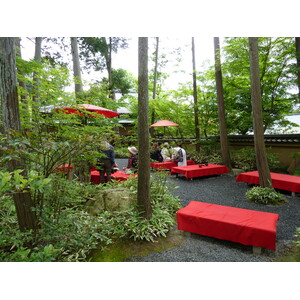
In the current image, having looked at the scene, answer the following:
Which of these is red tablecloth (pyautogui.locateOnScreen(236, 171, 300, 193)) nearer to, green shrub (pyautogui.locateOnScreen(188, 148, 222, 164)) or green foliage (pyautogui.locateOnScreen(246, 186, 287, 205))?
green foliage (pyautogui.locateOnScreen(246, 186, 287, 205))

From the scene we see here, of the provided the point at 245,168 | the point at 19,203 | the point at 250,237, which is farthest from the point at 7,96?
the point at 245,168

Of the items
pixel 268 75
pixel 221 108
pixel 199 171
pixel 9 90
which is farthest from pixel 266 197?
pixel 9 90

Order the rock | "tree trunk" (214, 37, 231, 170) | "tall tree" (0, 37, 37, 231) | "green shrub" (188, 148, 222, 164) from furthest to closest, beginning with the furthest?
"green shrub" (188, 148, 222, 164) < "tree trunk" (214, 37, 231, 170) < the rock < "tall tree" (0, 37, 37, 231)

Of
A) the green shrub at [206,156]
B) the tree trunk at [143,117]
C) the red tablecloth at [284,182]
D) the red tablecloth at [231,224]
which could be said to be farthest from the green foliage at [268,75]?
the red tablecloth at [231,224]

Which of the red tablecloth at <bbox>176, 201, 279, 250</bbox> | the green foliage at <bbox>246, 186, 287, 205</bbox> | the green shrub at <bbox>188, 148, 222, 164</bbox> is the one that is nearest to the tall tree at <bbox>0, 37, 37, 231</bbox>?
the red tablecloth at <bbox>176, 201, 279, 250</bbox>

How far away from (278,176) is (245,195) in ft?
3.41

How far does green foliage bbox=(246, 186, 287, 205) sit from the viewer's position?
433cm

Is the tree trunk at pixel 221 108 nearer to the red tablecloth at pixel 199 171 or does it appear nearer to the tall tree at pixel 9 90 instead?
the red tablecloth at pixel 199 171

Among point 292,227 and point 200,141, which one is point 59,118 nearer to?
point 292,227

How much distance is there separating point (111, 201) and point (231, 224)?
1.91 m

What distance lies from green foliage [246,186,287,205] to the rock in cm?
262

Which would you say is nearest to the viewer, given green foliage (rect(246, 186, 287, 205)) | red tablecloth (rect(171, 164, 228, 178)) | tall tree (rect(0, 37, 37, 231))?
tall tree (rect(0, 37, 37, 231))

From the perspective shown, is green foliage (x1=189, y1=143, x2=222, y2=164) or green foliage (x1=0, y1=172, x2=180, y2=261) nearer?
green foliage (x1=0, y1=172, x2=180, y2=261)

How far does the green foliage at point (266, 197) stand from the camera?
4327 mm
